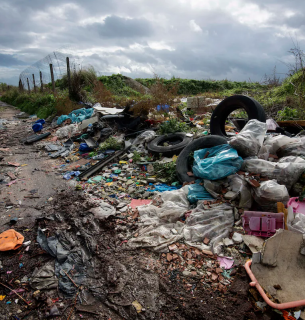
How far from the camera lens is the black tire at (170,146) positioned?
557cm

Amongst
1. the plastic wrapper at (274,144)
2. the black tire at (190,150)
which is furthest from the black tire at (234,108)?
the black tire at (190,150)

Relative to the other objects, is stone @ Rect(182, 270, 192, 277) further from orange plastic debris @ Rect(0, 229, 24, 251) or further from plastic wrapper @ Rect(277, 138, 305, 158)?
plastic wrapper @ Rect(277, 138, 305, 158)

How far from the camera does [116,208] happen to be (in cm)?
384

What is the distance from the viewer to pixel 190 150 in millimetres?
4730

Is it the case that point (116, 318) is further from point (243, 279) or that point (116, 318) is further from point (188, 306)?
point (243, 279)

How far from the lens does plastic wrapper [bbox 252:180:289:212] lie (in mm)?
2980

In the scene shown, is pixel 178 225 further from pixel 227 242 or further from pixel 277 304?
pixel 277 304

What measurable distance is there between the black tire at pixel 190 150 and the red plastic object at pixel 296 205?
5.26 ft

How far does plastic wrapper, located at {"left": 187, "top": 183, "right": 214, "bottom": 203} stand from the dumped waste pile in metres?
0.02

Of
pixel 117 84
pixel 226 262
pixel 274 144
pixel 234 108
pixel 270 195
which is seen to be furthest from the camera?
pixel 117 84

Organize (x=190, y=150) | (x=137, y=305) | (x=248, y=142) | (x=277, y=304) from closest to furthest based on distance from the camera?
(x=277, y=304)
(x=137, y=305)
(x=248, y=142)
(x=190, y=150)

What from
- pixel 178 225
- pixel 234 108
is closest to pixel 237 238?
pixel 178 225

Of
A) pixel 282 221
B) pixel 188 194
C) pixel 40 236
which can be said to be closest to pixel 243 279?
pixel 282 221

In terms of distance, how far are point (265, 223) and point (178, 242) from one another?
3.51 feet
